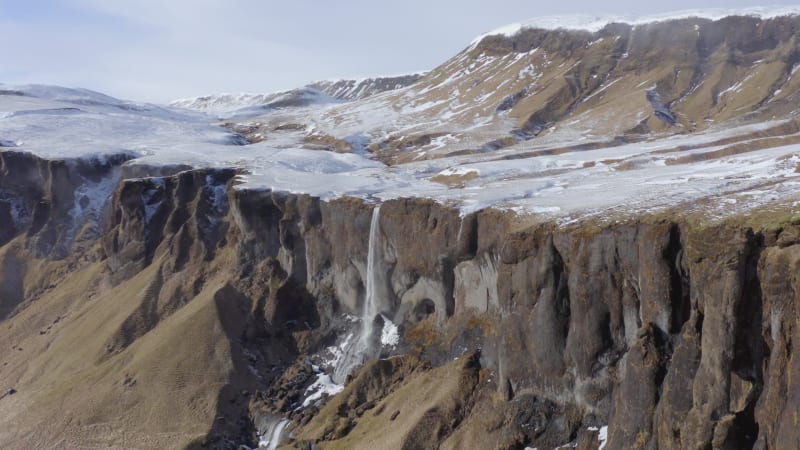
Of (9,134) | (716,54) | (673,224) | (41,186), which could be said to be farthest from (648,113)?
(9,134)

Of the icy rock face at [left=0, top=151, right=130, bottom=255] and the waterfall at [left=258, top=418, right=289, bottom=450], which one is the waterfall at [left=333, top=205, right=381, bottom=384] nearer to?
the waterfall at [left=258, top=418, right=289, bottom=450]

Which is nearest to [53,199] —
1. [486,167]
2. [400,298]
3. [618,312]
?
[400,298]

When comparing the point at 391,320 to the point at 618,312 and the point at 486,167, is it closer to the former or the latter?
the point at 618,312

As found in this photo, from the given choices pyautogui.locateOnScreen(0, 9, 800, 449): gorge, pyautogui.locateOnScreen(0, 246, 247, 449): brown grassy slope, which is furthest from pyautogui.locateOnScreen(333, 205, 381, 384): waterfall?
pyautogui.locateOnScreen(0, 246, 247, 449): brown grassy slope

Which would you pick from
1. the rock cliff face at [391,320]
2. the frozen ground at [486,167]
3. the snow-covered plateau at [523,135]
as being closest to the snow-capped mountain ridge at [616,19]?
the snow-covered plateau at [523,135]

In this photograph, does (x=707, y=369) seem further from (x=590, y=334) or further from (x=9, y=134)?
(x=9, y=134)

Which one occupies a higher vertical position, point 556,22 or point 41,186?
point 556,22

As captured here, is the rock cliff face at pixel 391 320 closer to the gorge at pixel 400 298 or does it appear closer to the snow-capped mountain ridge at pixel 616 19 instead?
the gorge at pixel 400 298
